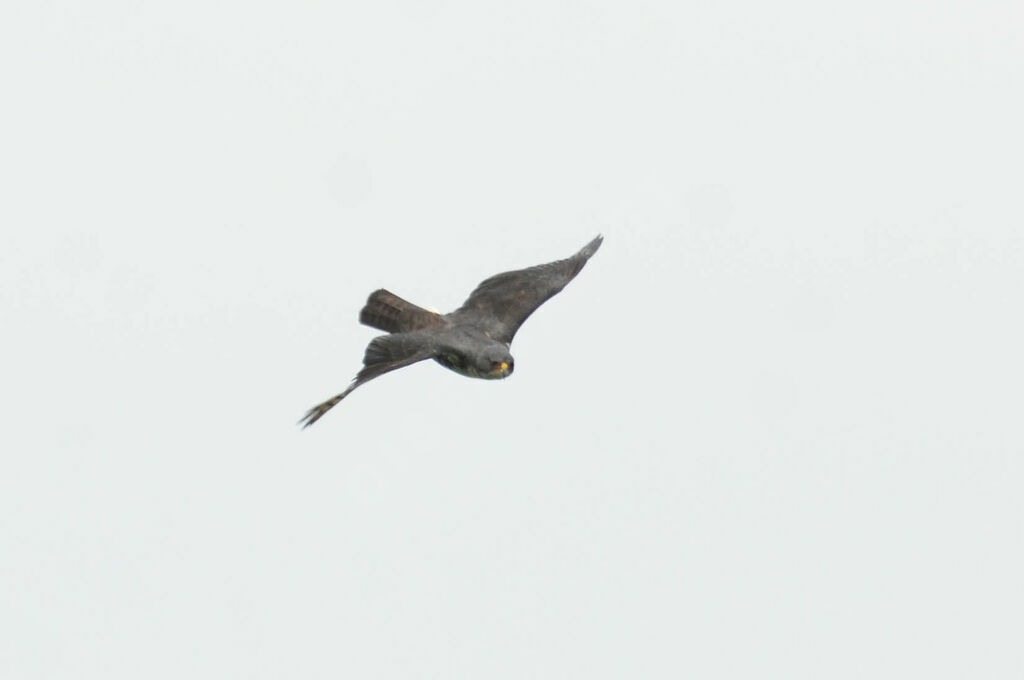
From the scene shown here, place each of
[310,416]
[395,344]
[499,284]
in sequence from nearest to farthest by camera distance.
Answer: [310,416] → [395,344] → [499,284]

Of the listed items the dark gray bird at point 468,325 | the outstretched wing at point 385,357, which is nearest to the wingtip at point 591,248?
the dark gray bird at point 468,325

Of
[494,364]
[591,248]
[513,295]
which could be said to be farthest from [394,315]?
[591,248]

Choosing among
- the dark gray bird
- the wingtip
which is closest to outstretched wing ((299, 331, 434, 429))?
the dark gray bird

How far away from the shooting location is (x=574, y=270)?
30.8m

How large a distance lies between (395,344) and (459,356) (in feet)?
3.17

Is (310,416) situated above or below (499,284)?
below

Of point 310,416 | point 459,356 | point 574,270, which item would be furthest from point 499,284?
point 310,416

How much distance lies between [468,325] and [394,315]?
3.61ft

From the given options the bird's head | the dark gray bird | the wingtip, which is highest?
the wingtip

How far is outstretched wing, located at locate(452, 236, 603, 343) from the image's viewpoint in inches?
1148

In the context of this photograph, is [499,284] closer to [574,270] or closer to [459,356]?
[574,270]

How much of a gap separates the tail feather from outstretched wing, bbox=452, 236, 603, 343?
0.59m

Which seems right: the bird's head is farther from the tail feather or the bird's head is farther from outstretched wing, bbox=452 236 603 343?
the tail feather

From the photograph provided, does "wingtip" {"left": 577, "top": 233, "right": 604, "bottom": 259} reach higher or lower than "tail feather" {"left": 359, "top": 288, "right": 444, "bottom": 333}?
higher
